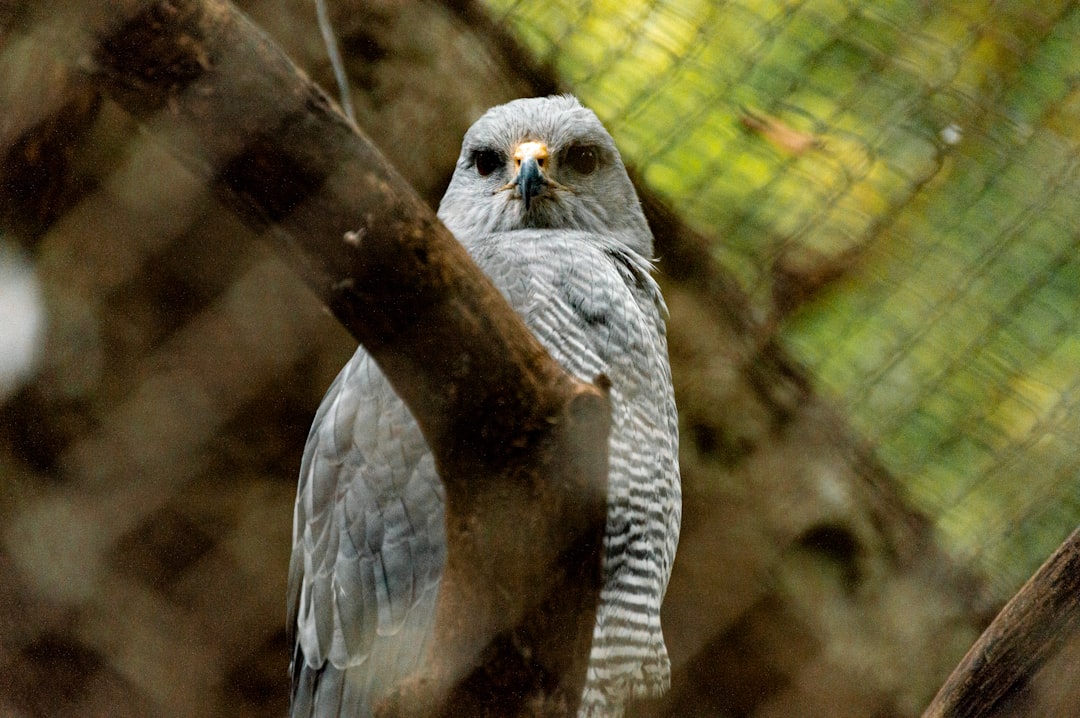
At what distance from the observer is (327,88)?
238cm

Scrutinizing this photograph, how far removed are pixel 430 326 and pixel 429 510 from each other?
746 mm

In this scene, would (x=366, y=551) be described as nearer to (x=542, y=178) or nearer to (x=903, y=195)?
(x=542, y=178)

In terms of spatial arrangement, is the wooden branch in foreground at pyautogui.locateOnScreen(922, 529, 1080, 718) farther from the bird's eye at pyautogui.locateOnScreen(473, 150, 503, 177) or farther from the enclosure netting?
the bird's eye at pyautogui.locateOnScreen(473, 150, 503, 177)

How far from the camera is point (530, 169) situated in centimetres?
215

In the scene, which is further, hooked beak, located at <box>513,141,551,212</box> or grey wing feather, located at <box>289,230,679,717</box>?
hooked beak, located at <box>513,141,551,212</box>

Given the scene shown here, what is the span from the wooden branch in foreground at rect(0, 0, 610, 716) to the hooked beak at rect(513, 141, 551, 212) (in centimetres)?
105

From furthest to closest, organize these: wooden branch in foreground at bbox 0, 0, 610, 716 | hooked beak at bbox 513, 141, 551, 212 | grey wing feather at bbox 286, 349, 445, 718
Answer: hooked beak at bbox 513, 141, 551, 212 → grey wing feather at bbox 286, 349, 445, 718 → wooden branch in foreground at bbox 0, 0, 610, 716

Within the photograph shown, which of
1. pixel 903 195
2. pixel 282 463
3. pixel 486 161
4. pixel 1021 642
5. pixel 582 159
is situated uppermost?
pixel 486 161

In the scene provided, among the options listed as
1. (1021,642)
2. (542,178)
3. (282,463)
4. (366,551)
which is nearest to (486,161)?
(542,178)

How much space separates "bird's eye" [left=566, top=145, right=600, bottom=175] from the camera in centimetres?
231

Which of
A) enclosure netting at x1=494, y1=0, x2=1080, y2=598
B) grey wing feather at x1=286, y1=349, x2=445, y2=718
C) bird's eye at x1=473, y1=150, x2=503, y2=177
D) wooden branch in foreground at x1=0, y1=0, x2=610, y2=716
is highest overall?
wooden branch in foreground at x1=0, y1=0, x2=610, y2=716

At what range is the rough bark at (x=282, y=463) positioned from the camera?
204 centimetres

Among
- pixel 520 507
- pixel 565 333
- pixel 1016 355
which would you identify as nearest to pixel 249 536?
pixel 565 333

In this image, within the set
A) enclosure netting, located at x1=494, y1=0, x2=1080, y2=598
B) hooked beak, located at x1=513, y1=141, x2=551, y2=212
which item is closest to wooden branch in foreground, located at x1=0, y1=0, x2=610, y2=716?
hooked beak, located at x1=513, y1=141, x2=551, y2=212
